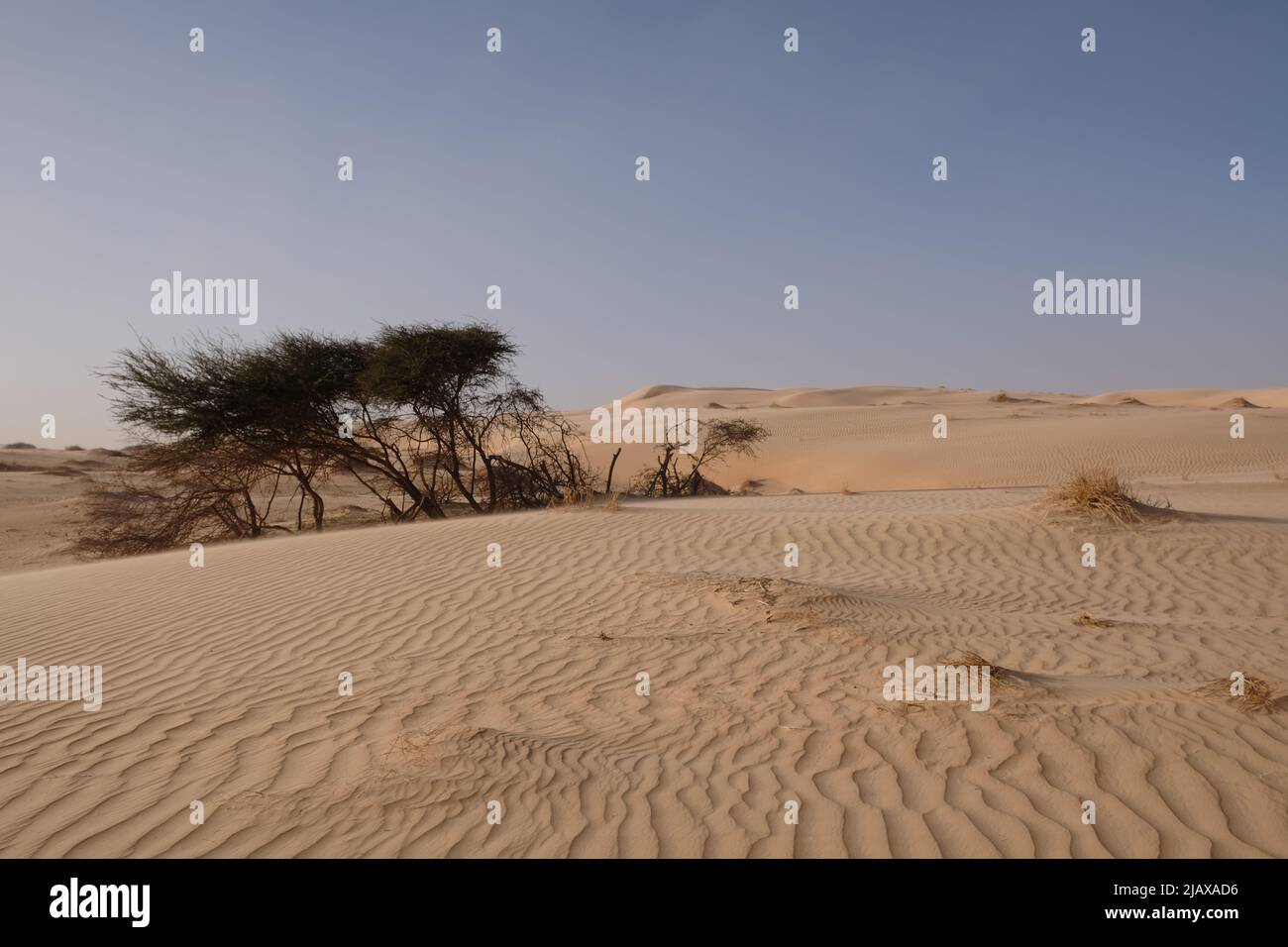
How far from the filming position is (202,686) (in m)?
5.09

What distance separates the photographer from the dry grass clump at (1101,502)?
32.6 ft

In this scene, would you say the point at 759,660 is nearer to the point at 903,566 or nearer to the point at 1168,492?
the point at 903,566

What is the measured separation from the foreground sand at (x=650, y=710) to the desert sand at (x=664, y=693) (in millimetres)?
24

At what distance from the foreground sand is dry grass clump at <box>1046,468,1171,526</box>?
0.79m

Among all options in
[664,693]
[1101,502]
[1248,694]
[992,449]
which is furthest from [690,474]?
[1248,694]

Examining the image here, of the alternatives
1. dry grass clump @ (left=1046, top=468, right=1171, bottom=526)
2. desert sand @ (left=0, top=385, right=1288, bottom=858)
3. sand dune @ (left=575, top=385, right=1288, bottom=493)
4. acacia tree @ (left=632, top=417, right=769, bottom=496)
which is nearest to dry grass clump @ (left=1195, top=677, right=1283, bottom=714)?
desert sand @ (left=0, top=385, right=1288, bottom=858)

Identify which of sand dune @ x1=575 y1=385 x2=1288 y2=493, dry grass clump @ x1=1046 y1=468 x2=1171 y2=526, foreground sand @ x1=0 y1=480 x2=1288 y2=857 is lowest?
foreground sand @ x1=0 y1=480 x2=1288 y2=857

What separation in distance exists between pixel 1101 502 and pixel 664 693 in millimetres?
8005

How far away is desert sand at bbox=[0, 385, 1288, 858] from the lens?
3.26m

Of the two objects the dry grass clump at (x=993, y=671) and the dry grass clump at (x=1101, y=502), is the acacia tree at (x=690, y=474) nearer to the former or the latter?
the dry grass clump at (x=1101, y=502)

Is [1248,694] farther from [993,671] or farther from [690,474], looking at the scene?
[690,474]

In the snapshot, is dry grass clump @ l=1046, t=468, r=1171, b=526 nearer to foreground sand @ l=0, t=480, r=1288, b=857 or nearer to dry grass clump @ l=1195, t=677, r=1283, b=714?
foreground sand @ l=0, t=480, r=1288, b=857
